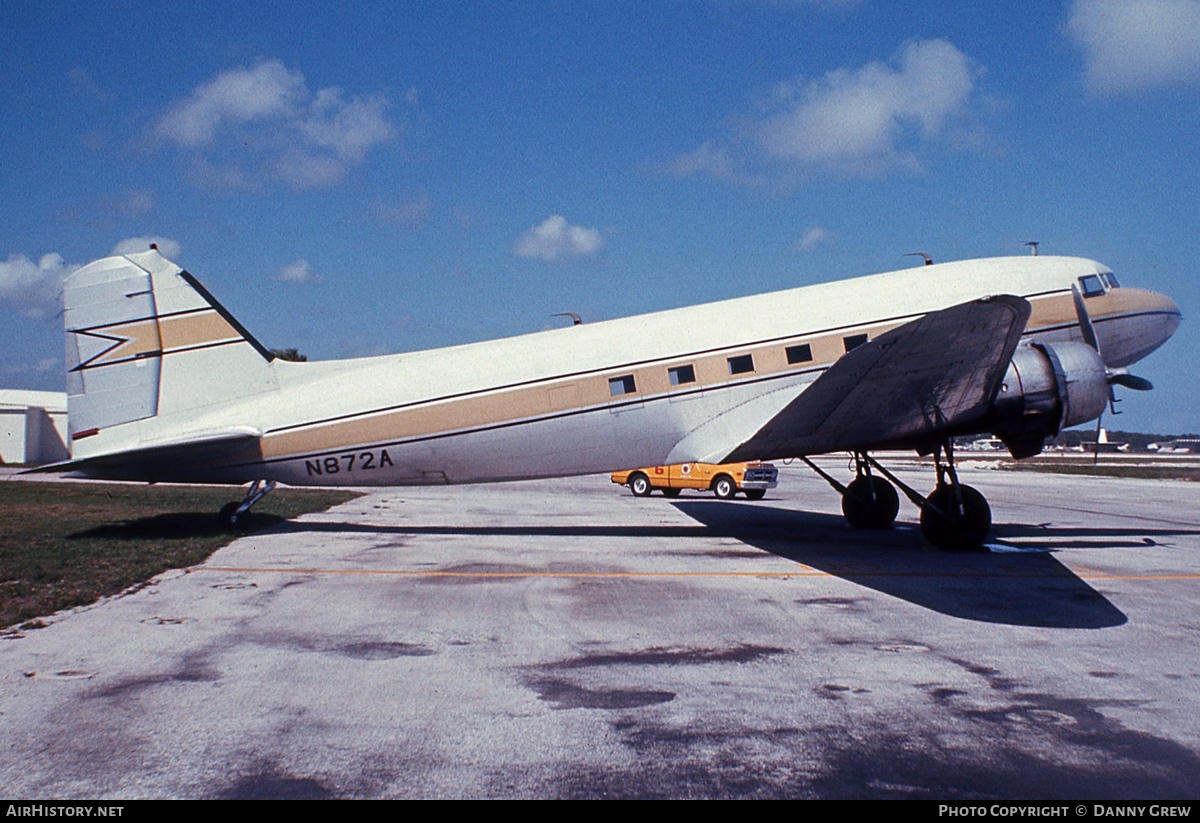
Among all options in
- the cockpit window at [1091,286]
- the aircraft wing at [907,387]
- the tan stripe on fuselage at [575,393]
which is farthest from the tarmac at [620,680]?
the cockpit window at [1091,286]

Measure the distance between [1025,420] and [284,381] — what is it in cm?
1301

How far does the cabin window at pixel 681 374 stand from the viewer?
13.7 meters

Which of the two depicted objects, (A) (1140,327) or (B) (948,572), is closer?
(B) (948,572)

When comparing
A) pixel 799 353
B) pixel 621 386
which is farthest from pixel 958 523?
pixel 621 386

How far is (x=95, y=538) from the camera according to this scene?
13.4m

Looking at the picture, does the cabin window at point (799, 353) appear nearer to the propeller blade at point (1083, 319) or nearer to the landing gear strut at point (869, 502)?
the landing gear strut at point (869, 502)

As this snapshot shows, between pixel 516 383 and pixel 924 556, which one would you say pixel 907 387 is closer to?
pixel 924 556

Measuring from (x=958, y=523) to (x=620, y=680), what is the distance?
8.63m

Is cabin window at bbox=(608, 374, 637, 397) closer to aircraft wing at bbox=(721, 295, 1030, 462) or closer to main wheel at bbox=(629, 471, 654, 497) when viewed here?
aircraft wing at bbox=(721, 295, 1030, 462)

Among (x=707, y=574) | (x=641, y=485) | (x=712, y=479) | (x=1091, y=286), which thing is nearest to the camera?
(x=707, y=574)

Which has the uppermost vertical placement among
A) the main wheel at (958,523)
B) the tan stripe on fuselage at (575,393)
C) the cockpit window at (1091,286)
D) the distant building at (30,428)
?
the distant building at (30,428)

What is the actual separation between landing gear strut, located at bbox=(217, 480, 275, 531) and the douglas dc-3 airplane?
72 cm

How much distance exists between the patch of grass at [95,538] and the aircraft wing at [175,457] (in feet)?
3.77
